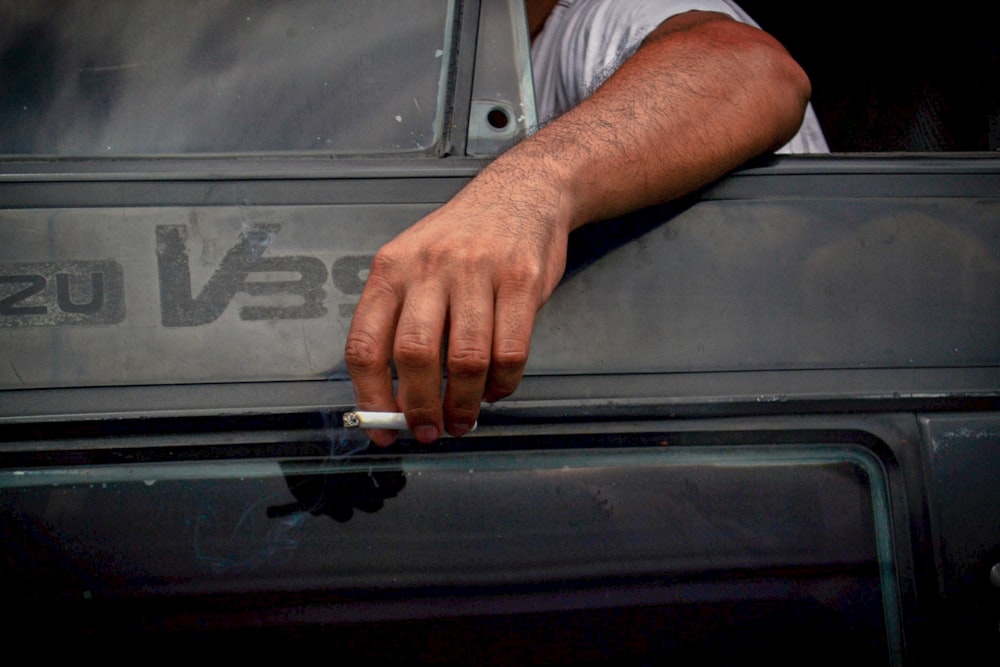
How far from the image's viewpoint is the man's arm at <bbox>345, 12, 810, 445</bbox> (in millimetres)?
777

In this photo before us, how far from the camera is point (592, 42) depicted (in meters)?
1.34

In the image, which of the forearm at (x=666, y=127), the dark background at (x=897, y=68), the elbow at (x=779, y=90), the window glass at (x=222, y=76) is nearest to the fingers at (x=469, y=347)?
the forearm at (x=666, y=127)

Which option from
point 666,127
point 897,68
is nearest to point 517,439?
point 666,127

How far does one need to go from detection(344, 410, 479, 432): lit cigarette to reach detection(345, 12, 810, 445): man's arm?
0.04 ft

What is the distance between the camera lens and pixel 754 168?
98cm

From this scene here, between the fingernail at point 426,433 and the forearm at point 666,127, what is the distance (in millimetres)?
283

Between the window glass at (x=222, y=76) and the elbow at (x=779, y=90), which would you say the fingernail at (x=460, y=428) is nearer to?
the window glass at (x=222, y=76)

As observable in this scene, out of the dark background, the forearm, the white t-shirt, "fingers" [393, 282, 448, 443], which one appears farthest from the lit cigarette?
the dark background

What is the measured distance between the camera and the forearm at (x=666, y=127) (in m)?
0.92

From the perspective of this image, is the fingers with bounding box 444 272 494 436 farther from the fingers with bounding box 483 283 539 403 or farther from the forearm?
the forearm

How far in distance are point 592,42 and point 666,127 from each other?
17.3 inches

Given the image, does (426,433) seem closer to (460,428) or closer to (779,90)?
(460,428)

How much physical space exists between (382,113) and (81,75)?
1.39ft

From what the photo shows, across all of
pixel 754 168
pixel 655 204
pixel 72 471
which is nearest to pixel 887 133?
pixel 754 168
